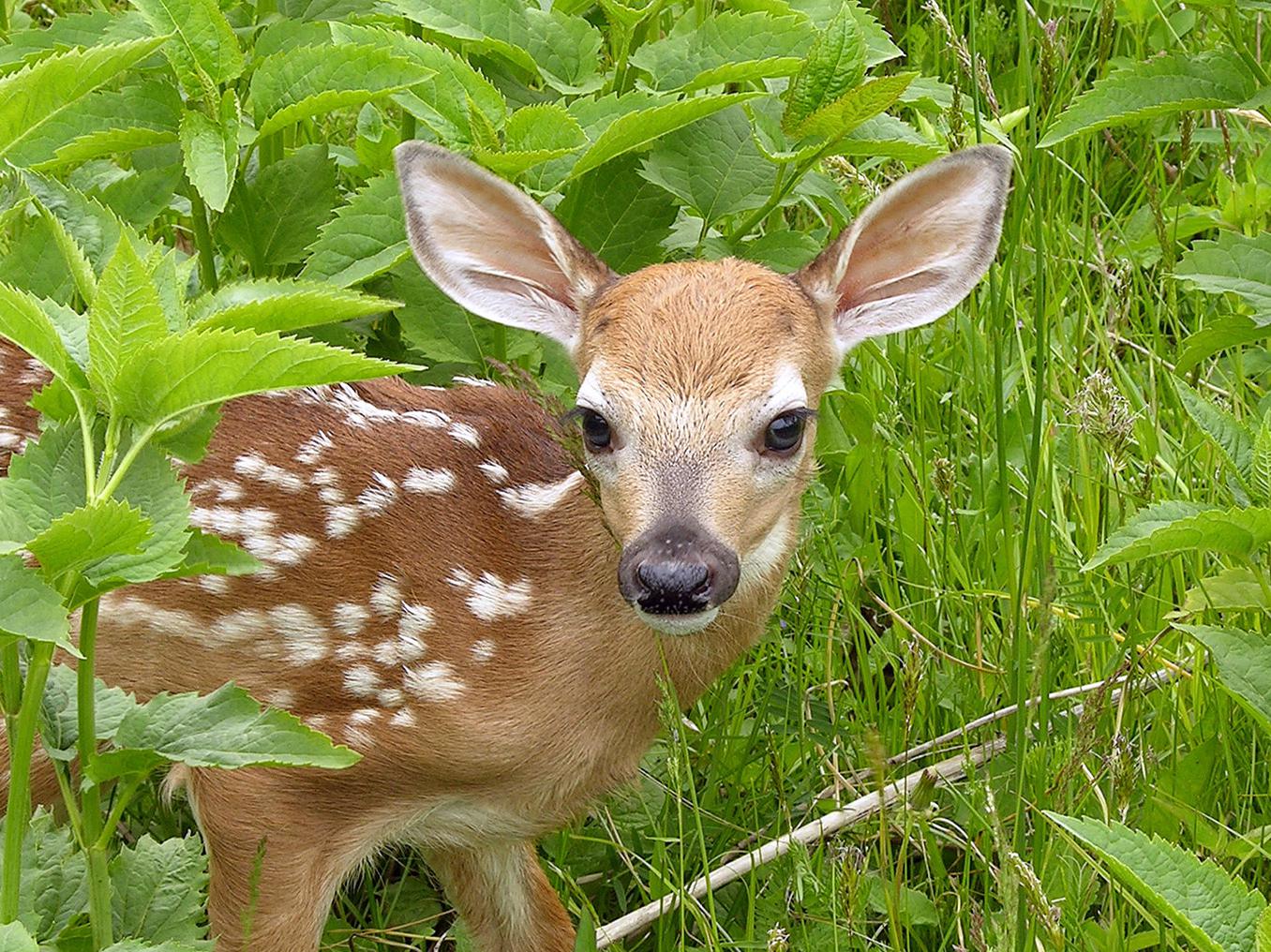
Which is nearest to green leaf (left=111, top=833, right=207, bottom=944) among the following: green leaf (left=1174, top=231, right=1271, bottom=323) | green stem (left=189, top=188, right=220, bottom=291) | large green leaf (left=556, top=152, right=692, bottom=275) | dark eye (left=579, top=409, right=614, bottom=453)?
dark eye (left=579, top=409, right=614, bottom=453)

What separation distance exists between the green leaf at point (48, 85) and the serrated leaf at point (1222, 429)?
157 centimetres

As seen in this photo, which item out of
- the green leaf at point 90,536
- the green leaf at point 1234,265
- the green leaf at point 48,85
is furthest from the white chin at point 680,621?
the green leaf at point 1234,265

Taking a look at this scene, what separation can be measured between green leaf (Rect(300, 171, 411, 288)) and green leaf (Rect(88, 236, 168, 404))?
1.10 m

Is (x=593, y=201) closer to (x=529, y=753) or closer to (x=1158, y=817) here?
(x=529, y=753)

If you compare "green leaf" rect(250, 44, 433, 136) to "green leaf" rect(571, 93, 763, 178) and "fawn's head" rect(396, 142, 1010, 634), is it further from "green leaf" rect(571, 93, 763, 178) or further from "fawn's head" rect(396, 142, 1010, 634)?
"green leaf" rect(571, 93, 763, 178)

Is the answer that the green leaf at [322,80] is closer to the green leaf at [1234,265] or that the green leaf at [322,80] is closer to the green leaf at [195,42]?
the green leaf at [195,42]

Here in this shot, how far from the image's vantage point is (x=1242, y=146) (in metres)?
4.64

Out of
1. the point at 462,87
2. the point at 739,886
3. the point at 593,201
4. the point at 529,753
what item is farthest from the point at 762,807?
the point at 462,87

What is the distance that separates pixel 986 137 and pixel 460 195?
4.02 feet

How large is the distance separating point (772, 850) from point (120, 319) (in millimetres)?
1614

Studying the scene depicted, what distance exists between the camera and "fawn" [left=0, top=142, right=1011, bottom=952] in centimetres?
300

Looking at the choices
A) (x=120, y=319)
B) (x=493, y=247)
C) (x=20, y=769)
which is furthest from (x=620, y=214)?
(x=20, y=769)

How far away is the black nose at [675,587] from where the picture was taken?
101 inches

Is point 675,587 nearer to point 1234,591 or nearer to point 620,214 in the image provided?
point 1234,591
